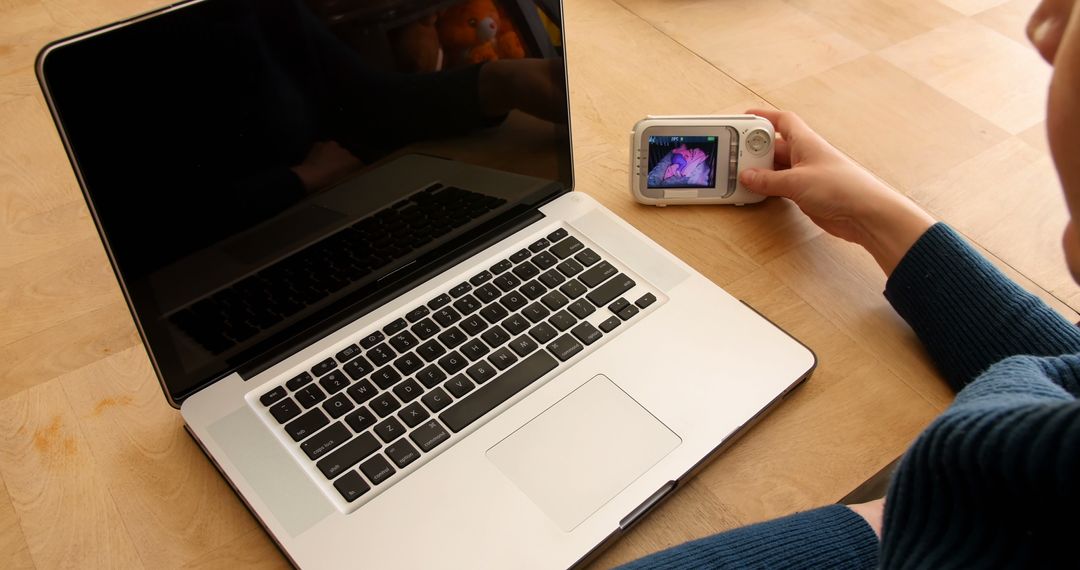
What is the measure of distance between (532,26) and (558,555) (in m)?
0.40

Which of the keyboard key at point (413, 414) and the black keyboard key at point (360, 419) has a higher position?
the black keyboard key at point (360, 419)

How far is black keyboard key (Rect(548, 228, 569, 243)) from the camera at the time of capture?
729 mm

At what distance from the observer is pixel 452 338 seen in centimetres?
65

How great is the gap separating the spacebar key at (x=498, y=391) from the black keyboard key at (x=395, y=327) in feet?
0.27

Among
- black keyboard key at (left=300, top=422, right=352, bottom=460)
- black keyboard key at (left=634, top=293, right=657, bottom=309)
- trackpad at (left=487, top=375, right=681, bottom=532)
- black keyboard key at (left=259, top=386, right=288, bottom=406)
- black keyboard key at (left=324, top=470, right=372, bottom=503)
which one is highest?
black keyboard key at (left=259, top=386, right=288, bottom=406)

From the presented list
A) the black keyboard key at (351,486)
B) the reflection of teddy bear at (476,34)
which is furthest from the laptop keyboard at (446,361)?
the reflection of teddy bear at (476,34)

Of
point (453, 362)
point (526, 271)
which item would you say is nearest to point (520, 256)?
point (526, 271)

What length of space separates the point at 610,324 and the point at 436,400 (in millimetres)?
153

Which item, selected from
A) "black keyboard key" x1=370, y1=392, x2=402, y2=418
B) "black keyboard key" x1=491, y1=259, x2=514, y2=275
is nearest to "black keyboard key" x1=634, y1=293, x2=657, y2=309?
"black keyboard key" x1=491, y1=259, x2=514, y2=275

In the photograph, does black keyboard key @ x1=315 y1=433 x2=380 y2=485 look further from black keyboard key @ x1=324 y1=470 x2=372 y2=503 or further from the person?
the person

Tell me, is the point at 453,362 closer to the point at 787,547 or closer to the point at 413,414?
the point at 413,414

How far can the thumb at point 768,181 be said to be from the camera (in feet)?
2.57

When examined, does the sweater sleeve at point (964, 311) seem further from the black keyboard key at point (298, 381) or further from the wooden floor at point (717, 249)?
the black keyboard key at point (298, 381)

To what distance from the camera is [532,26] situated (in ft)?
2.19
